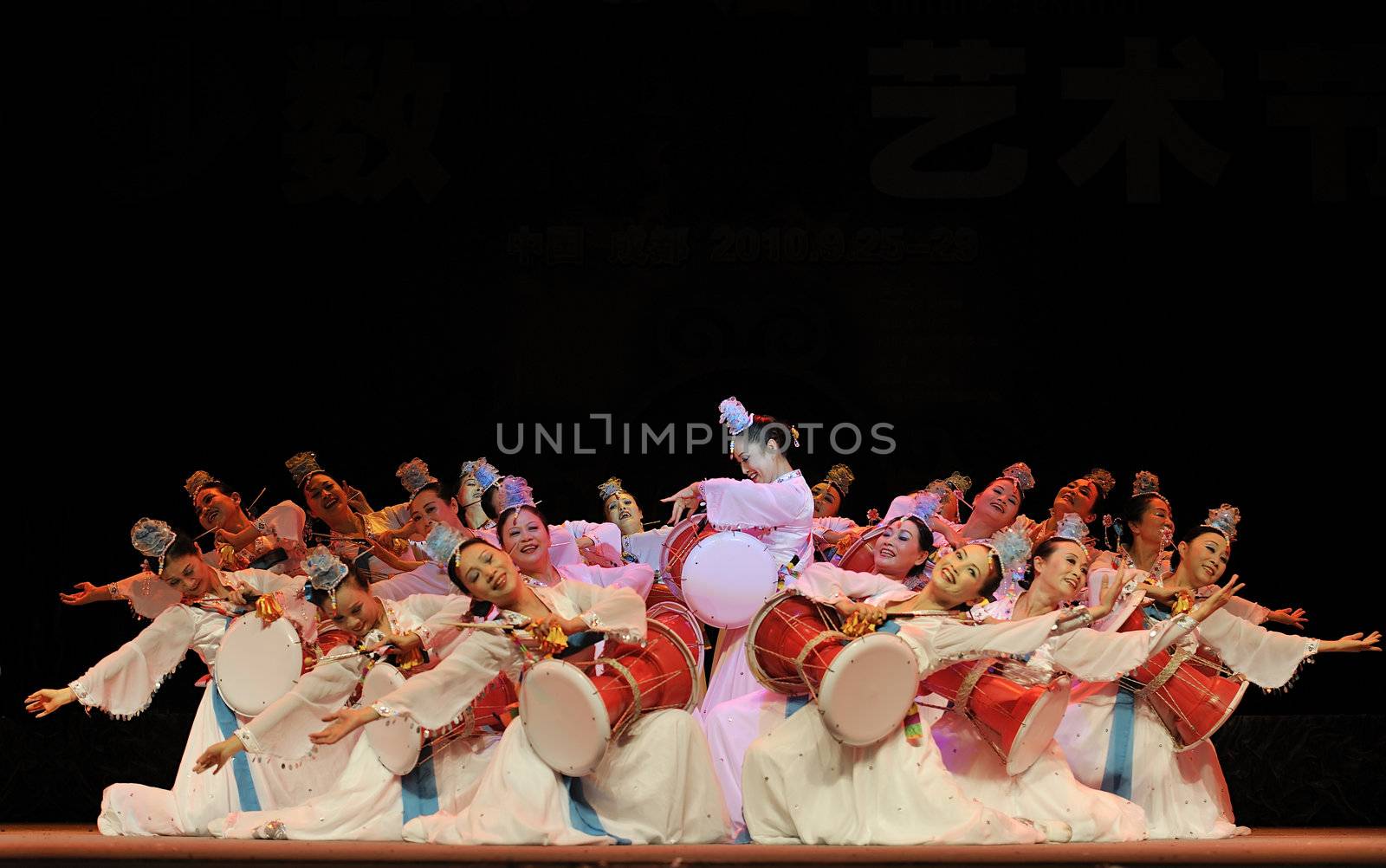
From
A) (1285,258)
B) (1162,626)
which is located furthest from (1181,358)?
(1162,626)

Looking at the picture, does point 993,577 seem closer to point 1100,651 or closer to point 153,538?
point 1100,651

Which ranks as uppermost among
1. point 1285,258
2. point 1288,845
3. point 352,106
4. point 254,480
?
point 352,106

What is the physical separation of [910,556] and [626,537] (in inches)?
40.6

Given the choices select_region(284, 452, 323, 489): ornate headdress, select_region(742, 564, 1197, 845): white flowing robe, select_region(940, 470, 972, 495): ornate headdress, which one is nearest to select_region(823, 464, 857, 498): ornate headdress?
select_region(940, 470, 972, 495): ornate headdress

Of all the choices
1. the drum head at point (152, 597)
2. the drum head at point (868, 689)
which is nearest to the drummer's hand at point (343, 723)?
the drum head at point (868, 689)

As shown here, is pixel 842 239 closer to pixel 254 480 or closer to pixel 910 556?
pixel 910 556

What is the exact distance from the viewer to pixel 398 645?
14.2ft

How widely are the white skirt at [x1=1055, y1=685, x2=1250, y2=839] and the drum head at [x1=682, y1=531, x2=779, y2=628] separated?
3.31ft

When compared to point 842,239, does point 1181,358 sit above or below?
below

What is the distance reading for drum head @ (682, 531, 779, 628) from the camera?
483cm

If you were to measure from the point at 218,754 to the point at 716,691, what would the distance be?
162 cm

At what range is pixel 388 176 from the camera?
6660 mm

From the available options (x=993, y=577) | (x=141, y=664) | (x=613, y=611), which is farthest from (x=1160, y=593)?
(x=141, y=664)

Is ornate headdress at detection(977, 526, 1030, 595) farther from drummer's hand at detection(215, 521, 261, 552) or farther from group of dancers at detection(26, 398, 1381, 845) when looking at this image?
drummer's hand at detection(215, 521, 261, 552)
